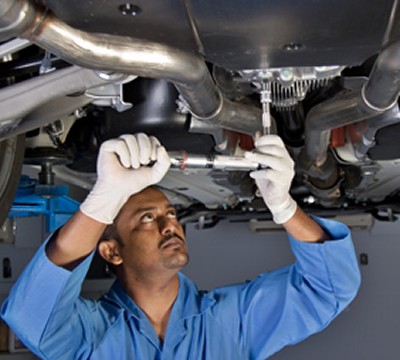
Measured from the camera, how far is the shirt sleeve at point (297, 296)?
4.20 ft

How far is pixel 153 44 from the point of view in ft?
2.27

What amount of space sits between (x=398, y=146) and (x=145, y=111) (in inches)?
22.8

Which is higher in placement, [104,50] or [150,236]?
[104,50]

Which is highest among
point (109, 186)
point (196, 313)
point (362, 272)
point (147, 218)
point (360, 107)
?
point (360, 107)

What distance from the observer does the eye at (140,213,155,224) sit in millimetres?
1536

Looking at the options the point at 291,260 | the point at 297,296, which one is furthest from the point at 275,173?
the point at 291,260

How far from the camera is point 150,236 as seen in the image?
1505 mm

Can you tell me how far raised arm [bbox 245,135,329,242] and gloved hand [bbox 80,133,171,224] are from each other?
0.17m

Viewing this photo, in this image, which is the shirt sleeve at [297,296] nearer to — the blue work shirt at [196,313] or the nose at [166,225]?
the blue work shirt at [196,313]

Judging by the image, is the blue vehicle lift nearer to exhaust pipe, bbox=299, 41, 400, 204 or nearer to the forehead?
the forehead

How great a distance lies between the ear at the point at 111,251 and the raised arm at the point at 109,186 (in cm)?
46

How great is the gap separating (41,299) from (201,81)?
583 mm

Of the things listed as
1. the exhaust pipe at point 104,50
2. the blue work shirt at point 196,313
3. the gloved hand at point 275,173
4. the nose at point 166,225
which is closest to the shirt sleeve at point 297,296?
the blue work shirt at point 196,313

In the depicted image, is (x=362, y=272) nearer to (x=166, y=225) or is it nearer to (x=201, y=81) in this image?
(x=166, y=225)
